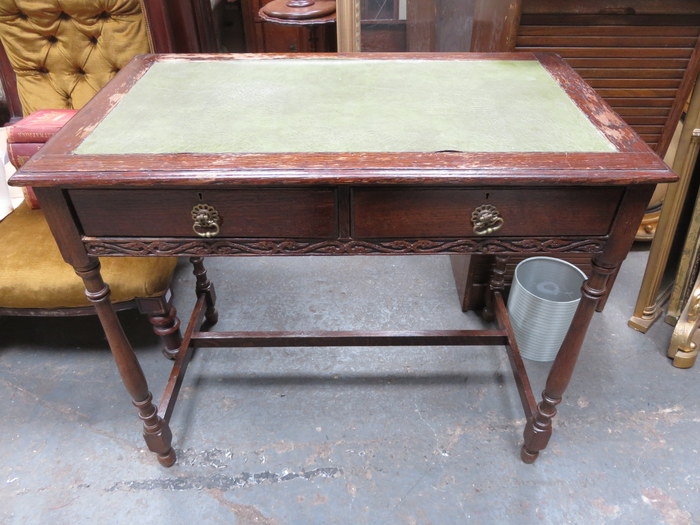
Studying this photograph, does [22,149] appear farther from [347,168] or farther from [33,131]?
[347,168]

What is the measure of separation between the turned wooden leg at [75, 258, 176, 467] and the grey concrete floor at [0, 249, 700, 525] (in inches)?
4.1

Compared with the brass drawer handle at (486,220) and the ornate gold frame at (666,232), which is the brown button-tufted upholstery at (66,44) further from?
the ornate gold frame at (666,232)

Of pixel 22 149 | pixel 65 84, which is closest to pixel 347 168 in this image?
pixel 22 149

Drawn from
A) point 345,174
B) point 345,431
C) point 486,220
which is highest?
point 345,174

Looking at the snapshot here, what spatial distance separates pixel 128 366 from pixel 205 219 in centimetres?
55

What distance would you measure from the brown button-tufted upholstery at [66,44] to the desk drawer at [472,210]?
1.28 meters

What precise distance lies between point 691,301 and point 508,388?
0.71 meters

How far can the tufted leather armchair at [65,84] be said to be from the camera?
161 centimetres

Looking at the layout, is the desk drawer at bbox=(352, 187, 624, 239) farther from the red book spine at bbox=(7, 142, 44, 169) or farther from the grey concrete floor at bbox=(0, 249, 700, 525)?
the red book spine at bbox=(7, 142, 44, 169)

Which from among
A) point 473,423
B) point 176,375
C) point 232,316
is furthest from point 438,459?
point 232,316

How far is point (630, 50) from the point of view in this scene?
5.26 feet

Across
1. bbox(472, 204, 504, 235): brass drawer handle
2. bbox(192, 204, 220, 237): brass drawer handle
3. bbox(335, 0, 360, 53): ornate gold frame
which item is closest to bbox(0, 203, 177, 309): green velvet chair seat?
bbox(192, 204, 220, 237): brass drawer handle

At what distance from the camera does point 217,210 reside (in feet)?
3.56

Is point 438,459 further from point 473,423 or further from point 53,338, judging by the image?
point 53,338
